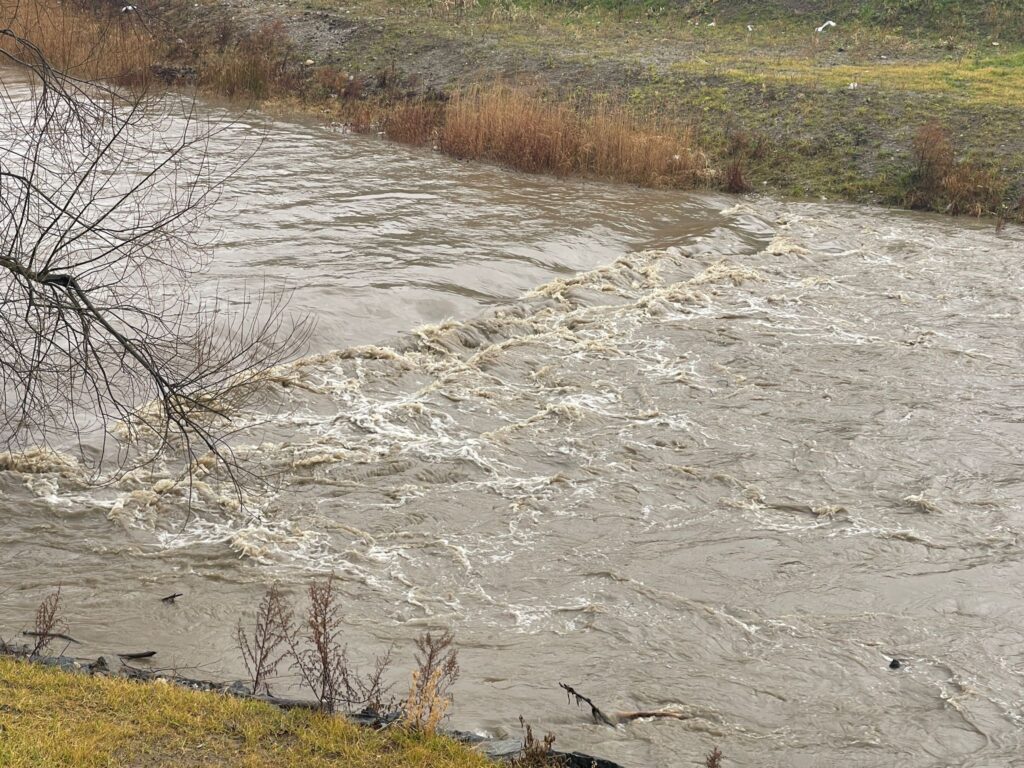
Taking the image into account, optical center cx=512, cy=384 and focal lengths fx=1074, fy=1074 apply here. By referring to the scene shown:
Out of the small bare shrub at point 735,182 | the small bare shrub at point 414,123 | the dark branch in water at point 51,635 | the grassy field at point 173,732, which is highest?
the small bare shrub at point 414,123

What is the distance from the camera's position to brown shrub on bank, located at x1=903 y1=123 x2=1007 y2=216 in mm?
20312

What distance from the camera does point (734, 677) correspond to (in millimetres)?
7094

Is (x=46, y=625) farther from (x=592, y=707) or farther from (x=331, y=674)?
(x=592, y=707)

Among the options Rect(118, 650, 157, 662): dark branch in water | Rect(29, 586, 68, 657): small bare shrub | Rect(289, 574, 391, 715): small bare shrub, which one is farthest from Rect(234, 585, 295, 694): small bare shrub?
Rect(29, 586, 68, 657): small bare shrub

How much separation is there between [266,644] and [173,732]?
1.28m

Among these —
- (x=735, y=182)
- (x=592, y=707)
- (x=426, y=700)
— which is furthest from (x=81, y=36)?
(x=735, y=182)

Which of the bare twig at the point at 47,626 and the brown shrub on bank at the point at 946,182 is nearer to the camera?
the bare twig at the point at 47,626

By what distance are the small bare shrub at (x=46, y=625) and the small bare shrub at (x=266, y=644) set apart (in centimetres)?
113

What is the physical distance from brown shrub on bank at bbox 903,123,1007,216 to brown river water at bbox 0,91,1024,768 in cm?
336

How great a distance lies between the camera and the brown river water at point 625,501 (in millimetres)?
6980

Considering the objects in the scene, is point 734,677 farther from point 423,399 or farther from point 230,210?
point 230,210

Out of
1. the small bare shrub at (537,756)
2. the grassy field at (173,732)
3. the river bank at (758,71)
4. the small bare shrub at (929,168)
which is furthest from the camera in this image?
the river bank at (758,71)

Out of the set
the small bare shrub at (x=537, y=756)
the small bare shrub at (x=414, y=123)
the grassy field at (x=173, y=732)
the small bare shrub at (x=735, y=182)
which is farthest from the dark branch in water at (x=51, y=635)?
the small bare shrub at (x=414, y=123)

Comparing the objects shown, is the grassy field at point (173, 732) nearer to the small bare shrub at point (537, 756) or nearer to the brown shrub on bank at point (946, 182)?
the small bare shrub at point (537, 756)
